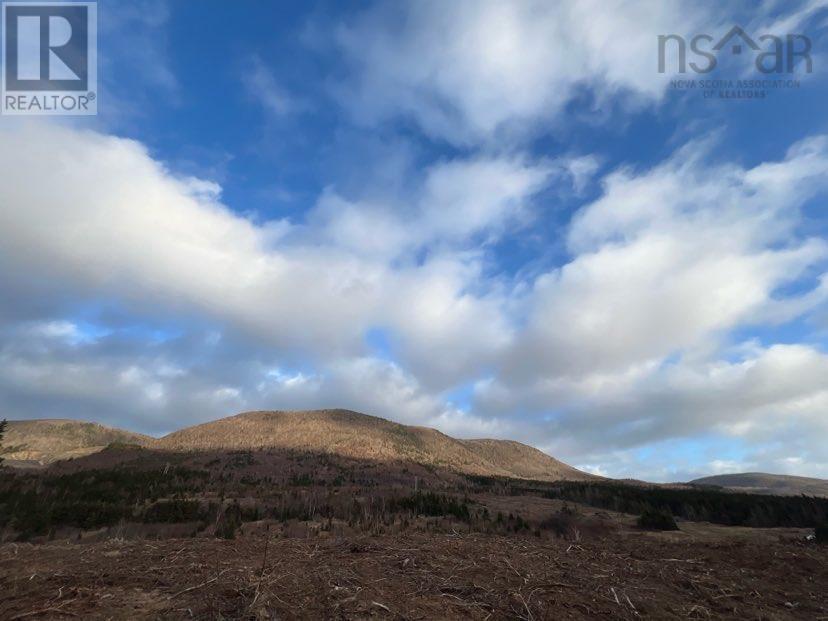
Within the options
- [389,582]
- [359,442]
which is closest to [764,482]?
[359,442]

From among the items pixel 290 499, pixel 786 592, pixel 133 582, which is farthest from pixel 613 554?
pixel 290 499

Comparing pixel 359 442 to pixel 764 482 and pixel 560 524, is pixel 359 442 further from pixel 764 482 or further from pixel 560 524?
pixel 764 482

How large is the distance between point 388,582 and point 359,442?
96286 mm

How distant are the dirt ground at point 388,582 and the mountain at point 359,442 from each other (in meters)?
69.3

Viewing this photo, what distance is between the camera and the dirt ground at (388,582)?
5965mm

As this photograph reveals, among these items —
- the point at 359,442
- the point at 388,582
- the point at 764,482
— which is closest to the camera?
the point at 388,582

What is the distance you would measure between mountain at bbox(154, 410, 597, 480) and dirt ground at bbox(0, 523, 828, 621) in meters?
69.3

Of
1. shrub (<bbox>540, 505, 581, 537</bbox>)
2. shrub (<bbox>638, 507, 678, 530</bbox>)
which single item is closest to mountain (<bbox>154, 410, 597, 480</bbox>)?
shrub (<bbox>540, 505, 581, 537</bbox>)

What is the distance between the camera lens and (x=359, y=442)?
9912 centimetres

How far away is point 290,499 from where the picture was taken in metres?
33.0

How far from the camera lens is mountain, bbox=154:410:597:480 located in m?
88.2

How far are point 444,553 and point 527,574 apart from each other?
1.99 meters

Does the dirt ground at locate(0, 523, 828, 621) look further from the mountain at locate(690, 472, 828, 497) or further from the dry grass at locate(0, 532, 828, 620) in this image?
the mountain at locate(690, 472, 828, 497)

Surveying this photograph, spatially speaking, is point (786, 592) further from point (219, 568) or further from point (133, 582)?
point (133, 582)
